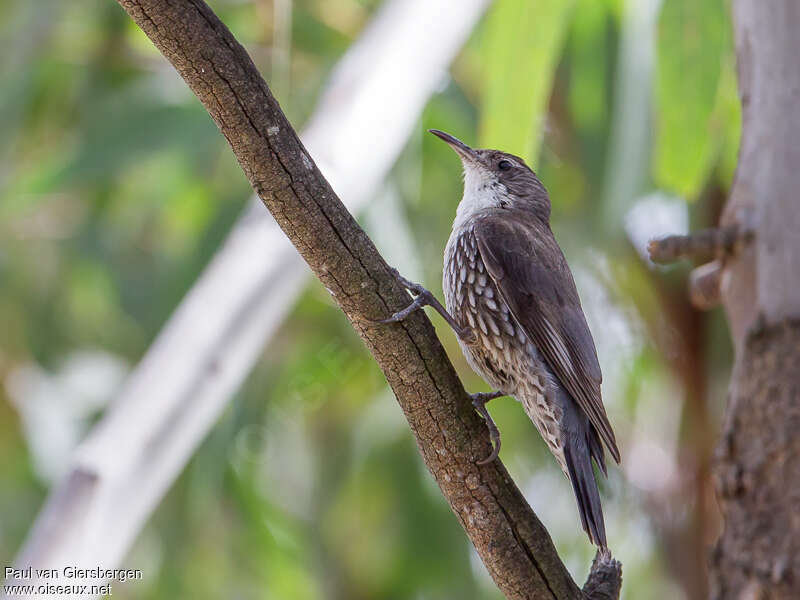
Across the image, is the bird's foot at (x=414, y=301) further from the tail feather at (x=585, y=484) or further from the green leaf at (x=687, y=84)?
the green leaf at (x=687, y=84)

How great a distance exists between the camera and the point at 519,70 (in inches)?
148

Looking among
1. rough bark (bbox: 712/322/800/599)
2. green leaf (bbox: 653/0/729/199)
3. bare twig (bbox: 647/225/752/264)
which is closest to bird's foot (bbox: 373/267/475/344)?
bare twig (bbox: 647/225/752/264)

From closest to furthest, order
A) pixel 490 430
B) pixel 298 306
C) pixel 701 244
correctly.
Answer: pixel 490 430 < pixel 701 244 < pixel 298 306

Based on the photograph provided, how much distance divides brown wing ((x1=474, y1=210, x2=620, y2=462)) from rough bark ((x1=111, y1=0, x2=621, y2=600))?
47 centimetres

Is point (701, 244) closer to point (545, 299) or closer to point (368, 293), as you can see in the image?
point (545, 299)

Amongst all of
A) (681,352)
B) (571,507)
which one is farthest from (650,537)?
(681,352)

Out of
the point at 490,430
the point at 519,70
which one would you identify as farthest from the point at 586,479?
the point at 519,70

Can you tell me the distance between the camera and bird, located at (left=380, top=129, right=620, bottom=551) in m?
2.59

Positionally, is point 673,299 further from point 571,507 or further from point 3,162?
point 3,162

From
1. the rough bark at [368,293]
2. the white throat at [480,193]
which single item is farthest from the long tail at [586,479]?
the white throat at [480,193]

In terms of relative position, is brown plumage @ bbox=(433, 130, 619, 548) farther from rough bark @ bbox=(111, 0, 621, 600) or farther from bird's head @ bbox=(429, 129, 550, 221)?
rough bark @ bbox=(111, 0, 621, 600)

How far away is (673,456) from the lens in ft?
17.7

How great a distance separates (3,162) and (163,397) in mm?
2389

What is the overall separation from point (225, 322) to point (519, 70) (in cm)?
136
